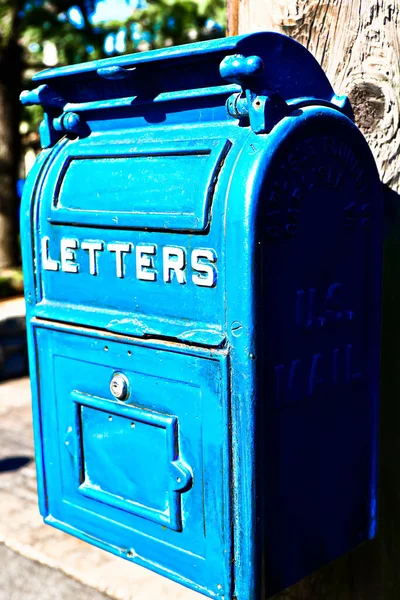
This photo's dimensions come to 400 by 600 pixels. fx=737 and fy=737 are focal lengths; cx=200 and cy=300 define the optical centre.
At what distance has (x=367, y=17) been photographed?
70.8 inches

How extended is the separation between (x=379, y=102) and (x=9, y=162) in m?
7.45

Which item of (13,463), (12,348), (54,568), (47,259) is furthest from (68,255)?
(12,348)

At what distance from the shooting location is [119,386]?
64.7 inches

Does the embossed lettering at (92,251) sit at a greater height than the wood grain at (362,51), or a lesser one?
lesser

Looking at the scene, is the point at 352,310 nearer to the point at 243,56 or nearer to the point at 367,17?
the point at 243,56

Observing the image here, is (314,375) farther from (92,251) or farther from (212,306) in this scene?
(92,251)

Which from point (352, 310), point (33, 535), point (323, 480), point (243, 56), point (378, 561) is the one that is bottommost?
point (33, 535)

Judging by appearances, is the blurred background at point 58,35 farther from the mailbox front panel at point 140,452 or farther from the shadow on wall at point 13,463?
the mailbox front panel at point 140,452

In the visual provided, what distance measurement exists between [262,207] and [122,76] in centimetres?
48

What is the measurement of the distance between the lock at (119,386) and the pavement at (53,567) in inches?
62.9

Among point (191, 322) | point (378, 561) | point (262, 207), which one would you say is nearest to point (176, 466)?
point (191, 322)

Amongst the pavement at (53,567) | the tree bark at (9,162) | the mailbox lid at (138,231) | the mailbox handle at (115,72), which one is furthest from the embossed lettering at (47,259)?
the tree bark at (9,162)

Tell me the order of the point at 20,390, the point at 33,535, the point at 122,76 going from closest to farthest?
the point at 122,76, the point at 33,535, the point at 20,390

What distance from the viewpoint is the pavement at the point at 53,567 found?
3.00 m
